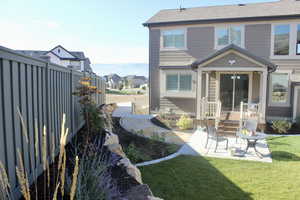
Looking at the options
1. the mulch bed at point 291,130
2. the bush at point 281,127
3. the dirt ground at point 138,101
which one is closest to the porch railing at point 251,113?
the mulch bed at point 291,130

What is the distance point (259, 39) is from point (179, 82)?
5269 mm

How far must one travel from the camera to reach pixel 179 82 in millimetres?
13656

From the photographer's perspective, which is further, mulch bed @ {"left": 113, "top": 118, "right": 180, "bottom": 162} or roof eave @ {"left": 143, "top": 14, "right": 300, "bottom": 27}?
roof eave @ {"left": 143, "top": 14, "right": 300, "bottom": 27}

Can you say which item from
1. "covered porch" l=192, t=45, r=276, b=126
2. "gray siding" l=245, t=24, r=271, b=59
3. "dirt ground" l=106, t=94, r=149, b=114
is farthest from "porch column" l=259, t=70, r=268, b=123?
"dirt ground" l=106, t=94, r=149, b=114

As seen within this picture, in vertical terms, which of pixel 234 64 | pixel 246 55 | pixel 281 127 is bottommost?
pixel 281 127

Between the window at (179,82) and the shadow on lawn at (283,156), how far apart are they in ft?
23.3

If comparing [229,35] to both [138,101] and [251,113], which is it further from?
[138,101]

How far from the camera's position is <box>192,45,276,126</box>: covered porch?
10.1 meters

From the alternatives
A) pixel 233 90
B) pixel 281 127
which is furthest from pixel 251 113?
pixel 233 90

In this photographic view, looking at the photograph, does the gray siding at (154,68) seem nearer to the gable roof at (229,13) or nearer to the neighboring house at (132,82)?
the gable roof at (229,13)

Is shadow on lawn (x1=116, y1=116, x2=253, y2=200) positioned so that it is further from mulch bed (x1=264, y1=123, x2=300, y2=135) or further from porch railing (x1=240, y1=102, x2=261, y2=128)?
mulch bed (x1=264, y1=123, x2=300, y2=135)

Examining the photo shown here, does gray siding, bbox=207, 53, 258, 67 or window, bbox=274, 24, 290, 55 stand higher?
window, bbox=274, 24, 290, 55

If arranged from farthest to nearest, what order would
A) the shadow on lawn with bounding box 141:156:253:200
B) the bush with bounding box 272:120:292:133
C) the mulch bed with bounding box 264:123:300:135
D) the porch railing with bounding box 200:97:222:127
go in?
the porch railing with bounding box 200:97:222:127, the mulch bed with bounding box 264:123:300:135, the bush with bounding box 272:120:292:133, the shadow on lawn with bounding box 141:156:253:200

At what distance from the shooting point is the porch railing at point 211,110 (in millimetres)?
10367
